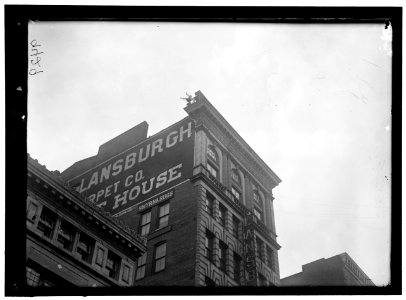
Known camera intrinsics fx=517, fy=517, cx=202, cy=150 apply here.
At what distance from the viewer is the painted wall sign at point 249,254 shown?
42.7 m

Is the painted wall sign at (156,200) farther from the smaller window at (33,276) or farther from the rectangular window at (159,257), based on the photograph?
the smaller window at (33,276)

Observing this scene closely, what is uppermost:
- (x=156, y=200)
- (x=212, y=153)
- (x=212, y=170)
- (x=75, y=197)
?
(x=212, y=153)

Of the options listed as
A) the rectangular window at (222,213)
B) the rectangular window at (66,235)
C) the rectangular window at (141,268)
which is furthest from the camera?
the rectangular window at (222,213)

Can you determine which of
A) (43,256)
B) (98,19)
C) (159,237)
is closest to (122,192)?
(159,237)

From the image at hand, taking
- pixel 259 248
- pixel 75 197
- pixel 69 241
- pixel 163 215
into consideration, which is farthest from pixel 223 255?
pixel 75 197

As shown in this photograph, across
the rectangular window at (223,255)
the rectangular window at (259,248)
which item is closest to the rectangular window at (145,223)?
the rectangular window at (223,255)

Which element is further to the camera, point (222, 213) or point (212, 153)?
point (212, 153)

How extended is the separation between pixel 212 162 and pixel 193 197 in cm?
569

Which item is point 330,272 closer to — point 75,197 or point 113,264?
point 113,264

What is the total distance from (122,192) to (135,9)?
37979 mm

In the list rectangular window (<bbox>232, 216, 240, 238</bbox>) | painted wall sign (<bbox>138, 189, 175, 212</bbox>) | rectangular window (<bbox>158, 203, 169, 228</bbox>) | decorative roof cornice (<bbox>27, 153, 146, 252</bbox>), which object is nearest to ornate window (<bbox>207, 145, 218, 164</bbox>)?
painted wall sign (<bbox>138, 189, 175, 212</bbox>)

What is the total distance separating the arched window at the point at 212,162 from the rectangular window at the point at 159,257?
865 centimetres

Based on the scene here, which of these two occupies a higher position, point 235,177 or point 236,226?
point 235,177

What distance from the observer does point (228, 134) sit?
165ft
